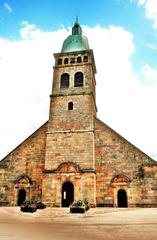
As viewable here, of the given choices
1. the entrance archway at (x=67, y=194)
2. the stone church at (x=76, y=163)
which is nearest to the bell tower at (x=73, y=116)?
the stone church at (x=76, y=163)

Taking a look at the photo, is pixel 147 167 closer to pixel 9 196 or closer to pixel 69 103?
pixel 69 103

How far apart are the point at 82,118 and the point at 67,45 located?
34.6 feet

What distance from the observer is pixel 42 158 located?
84.1 ft

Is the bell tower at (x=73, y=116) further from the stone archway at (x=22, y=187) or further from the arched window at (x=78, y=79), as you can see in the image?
the stone archway at (x=22, y=187)

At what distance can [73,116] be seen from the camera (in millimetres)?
26656

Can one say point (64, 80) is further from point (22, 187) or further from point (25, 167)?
point (22, 187)

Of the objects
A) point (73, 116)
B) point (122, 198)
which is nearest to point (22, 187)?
point (73, 116)

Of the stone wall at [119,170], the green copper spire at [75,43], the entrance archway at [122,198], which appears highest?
the green copper spire at [75,43]

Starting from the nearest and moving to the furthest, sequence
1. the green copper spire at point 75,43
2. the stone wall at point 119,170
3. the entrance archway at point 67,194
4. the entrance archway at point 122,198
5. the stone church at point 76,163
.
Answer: the stone wall at point 119,170 < the stone church at point 76,163 < the entrance archway at point 122,198 < the entrance archway at point 67,194 < the green copper spire at point 75,43

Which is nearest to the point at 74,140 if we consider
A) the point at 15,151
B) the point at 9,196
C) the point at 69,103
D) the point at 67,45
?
the point at 69,103

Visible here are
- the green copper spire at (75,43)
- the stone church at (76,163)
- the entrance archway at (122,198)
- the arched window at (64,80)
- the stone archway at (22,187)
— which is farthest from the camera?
the green copper spire at (75,43)

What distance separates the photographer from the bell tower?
24234mm

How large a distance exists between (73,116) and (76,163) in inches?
197

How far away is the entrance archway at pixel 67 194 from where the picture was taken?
24.1 m
